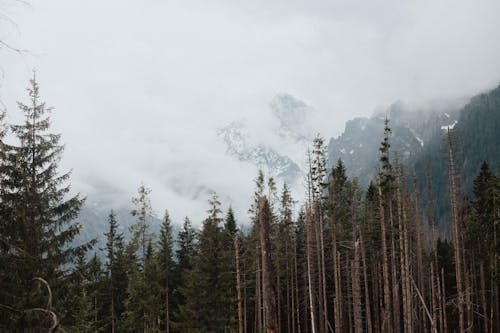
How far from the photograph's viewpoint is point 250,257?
37.9 metres

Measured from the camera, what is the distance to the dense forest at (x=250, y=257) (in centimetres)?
1111

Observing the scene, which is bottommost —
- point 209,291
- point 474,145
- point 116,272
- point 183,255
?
point 209,291

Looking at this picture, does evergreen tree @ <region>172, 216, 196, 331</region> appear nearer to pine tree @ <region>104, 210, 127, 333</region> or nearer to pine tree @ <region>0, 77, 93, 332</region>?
pine tree @ <region>104, 210, 127, 333</region>

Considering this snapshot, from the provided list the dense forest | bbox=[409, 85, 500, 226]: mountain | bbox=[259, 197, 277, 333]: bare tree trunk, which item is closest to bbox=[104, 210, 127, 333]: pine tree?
the dense forest

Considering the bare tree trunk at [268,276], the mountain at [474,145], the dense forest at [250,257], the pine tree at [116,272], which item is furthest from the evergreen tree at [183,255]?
the mountain at [474,145]

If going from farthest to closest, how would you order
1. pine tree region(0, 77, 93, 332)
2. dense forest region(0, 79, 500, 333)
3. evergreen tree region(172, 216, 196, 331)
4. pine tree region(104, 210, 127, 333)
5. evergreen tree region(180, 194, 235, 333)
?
pine tree region(104, 210, 127, 333) → evergreen tree region(172, 216, 196, 331) → evergreen tree region(180, 194, 235, 333) → pine tree region(0, 77, 93, 332) → dense forest region(0, 79, 500, 333)

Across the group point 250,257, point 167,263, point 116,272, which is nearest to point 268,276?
point 250,257

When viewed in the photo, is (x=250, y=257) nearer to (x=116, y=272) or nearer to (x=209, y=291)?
(x=209, y=291)

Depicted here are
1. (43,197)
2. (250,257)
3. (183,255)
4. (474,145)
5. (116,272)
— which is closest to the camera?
(43,197)

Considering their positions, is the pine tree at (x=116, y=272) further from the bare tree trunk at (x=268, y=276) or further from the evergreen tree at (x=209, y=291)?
the bare tree trunk at (x=268, y=276)

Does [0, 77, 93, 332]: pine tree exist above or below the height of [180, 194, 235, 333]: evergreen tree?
above

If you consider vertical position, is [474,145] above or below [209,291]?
above

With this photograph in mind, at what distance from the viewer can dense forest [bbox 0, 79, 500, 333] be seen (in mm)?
11109

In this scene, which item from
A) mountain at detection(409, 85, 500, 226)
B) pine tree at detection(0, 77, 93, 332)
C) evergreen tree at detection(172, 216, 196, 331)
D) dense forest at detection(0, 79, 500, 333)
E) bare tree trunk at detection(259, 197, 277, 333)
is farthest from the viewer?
mountain at detection(409, 85, 500, 226)
